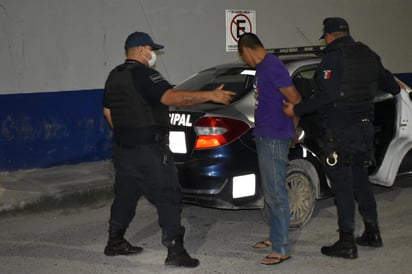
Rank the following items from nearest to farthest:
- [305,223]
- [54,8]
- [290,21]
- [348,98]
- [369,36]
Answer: [348,98] → [305,223] → [54,8] → [290,21] → [369,36]

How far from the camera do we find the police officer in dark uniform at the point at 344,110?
5.36 meters

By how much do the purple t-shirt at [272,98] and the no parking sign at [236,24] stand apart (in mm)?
5411

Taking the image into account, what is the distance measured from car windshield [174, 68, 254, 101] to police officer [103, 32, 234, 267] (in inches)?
45.7

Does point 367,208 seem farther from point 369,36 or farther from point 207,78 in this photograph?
point 369,36

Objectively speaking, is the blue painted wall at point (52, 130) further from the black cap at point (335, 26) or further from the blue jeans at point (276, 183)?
the black cap at point (335, 26)

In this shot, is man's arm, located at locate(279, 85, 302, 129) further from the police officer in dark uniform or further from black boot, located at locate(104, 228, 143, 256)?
black boot, located at locate(104, 228, 143, 256)

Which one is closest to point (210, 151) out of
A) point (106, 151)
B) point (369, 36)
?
point (106, 151)

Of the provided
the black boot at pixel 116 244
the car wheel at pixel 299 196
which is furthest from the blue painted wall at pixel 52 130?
the car wheel at pixel 299 196

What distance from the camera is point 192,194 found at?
239 inches

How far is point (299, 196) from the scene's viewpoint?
6355mm

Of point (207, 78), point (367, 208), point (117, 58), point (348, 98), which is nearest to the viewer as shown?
point (348, 98)

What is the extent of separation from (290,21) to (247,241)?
20.7 ft

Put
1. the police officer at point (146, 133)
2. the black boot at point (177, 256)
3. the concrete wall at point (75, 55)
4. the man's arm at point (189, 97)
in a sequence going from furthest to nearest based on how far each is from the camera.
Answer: the concrete wall at point (75, 55), the black boot at point (177, 256), the police officer at point (146, 133), the man's arm at point (189, 97)

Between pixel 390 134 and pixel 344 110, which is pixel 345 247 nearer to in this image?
pixel 344 110
